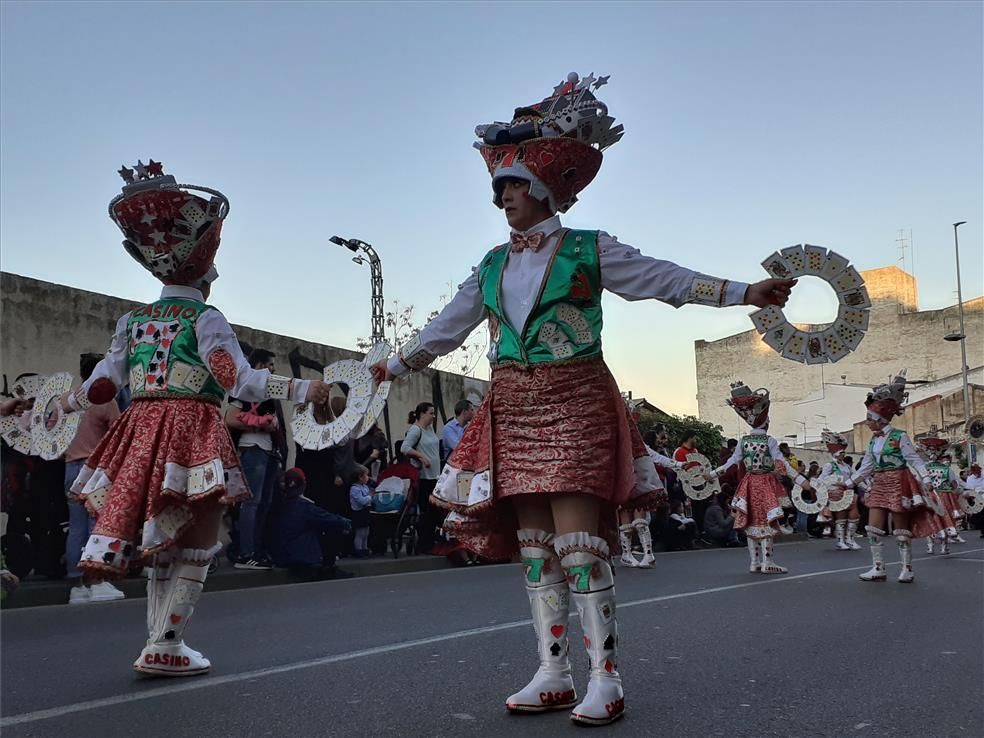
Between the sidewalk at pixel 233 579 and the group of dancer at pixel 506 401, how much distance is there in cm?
381

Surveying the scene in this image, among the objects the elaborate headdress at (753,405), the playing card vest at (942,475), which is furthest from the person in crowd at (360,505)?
the playing card vest at (942,475)

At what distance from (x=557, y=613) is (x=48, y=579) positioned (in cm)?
691

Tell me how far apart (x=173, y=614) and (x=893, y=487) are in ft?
28.2

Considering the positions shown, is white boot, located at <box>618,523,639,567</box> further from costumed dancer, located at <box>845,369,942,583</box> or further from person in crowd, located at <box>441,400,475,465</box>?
costumed dancer, located at <box>845,369,942,583</box>

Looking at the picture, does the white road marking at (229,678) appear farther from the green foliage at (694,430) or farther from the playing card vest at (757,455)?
the green foliage at (694,430)

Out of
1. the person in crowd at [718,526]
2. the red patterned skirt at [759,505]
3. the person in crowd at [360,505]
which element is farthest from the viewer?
the person in crowd at [718,526]

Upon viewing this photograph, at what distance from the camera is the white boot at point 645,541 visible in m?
13.2

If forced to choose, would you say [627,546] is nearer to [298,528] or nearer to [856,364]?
[298,528]

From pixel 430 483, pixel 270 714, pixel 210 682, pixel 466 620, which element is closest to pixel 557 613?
pixel 270 714

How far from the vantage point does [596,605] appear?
398cm

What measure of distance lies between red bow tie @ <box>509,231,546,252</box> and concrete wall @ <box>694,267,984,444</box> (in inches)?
2155

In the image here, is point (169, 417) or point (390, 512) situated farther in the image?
point (390, 512)

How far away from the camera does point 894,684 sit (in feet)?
16.0

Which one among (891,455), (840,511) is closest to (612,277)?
(891,455)
